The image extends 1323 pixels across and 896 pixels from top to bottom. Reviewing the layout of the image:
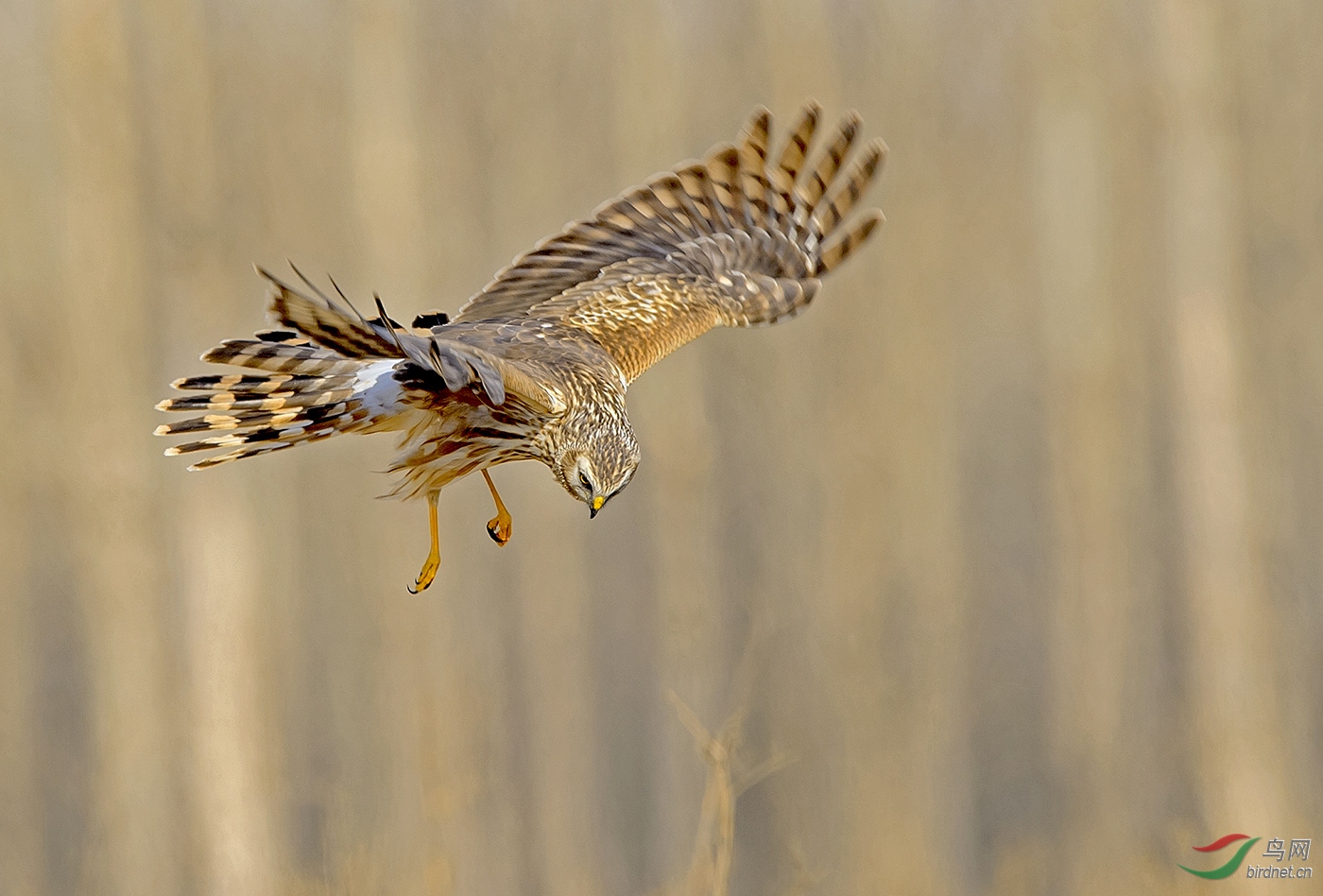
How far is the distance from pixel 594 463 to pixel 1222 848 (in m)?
6.15

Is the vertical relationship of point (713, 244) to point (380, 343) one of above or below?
above

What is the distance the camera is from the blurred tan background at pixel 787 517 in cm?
712

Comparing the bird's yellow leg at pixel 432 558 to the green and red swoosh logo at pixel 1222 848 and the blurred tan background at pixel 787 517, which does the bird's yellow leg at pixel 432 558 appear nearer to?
the blurred tan background at pixel 787 517

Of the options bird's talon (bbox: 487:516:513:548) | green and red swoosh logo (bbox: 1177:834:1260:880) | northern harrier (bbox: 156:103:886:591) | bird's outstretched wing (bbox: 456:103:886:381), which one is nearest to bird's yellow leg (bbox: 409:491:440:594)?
northern harrier (bbox: 156:103:886:591)

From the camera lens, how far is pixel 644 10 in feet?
26.9

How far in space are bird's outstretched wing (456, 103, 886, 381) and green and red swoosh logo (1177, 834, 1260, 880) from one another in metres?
4.83

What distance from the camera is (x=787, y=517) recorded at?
341 inches

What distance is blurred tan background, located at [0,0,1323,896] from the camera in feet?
23.4

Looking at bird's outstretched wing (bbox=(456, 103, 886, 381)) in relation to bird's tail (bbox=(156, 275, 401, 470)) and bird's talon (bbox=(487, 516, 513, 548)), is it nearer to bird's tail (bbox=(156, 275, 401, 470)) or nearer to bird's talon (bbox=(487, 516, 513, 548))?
bird's talon (bbox=(487, 516, 513, 548))

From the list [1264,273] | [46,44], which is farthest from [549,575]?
[1264,273]

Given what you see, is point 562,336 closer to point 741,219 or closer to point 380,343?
point 741,219

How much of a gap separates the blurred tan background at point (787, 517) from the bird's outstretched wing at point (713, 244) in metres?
3.12

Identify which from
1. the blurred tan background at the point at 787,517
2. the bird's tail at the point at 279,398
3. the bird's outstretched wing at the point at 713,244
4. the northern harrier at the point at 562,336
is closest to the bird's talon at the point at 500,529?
the northern harrier at the point at 562,336

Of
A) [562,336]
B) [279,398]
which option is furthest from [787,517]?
[279,398]
